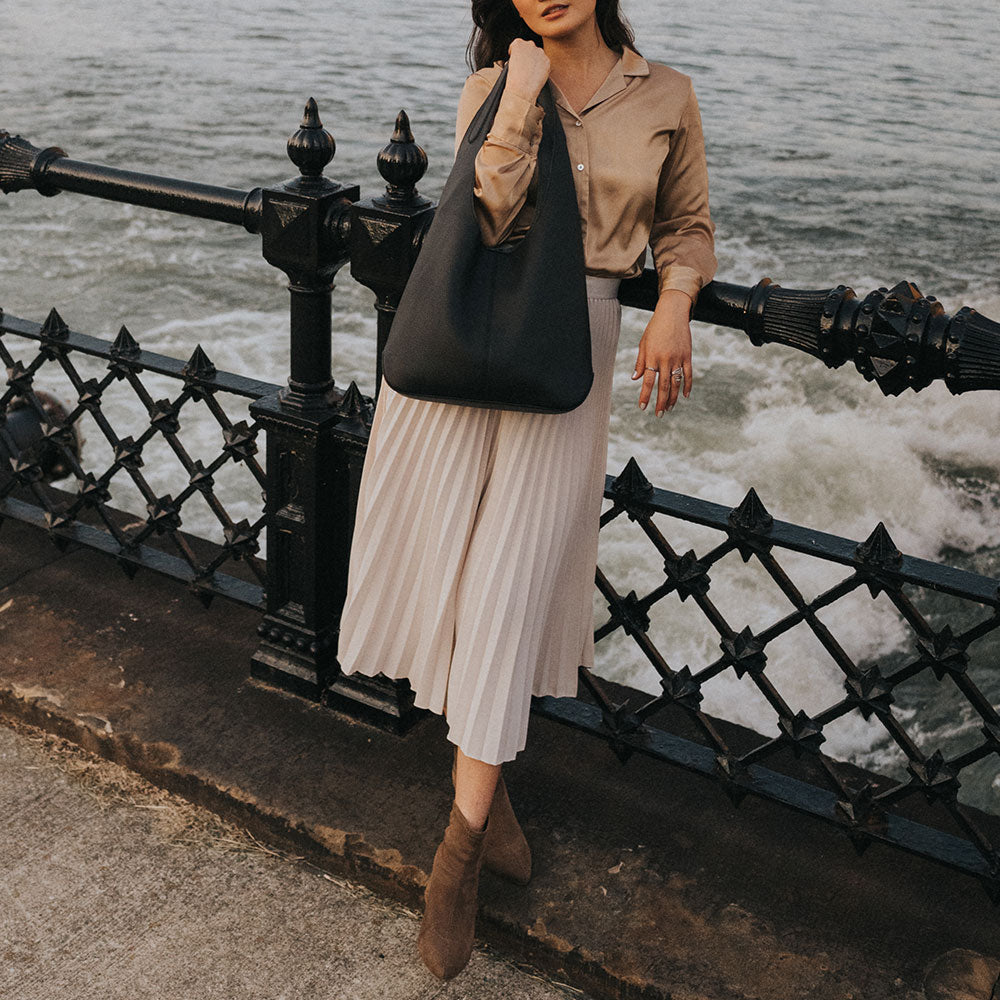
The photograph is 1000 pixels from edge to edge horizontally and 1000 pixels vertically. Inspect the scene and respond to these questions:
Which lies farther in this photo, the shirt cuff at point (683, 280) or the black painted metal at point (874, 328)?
the shirt cuff at point (683, 280)

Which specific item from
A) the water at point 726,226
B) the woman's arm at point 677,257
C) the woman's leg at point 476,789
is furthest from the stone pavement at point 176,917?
the water at point 726,226

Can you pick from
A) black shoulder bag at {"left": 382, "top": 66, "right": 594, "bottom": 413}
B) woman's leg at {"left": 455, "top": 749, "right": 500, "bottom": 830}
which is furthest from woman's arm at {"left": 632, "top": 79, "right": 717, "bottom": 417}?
woman's leg at {"left": 455, "top": 749, "right": 500, "bottom": 830}

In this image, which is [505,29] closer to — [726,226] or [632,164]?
[632,164]

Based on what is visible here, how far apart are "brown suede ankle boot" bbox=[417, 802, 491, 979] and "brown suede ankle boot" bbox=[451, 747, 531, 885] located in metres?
0.12

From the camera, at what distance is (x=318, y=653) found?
113 inches

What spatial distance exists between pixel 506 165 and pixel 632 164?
0.30 metres

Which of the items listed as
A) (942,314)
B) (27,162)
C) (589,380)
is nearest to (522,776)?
(589,380)

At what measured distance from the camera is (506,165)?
1792 mm

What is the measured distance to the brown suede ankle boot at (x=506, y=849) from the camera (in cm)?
236

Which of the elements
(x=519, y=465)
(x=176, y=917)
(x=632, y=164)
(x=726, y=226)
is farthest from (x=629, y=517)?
(x=726, y=226)

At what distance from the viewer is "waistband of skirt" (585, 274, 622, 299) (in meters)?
2.09

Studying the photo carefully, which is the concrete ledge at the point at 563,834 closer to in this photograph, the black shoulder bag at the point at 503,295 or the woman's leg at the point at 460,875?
the woman's leg at the point at 460,875

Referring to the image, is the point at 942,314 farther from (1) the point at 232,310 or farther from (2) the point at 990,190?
(2) the point at 990,190

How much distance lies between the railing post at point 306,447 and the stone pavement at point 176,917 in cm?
46
